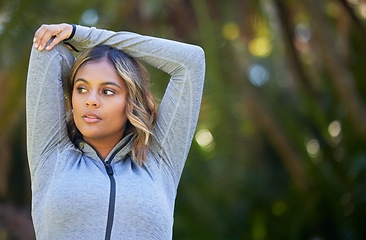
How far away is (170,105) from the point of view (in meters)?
2.63

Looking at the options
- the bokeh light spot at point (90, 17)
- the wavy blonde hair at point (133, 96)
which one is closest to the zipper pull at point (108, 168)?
the wavy blonde hair at point (133, 96)

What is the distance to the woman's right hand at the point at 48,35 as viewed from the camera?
8.17 ft

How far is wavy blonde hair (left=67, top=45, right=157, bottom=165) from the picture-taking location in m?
2.52

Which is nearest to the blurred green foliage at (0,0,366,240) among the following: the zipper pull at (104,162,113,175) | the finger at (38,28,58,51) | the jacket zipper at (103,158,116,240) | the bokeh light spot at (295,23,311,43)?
the bokeh light spot at (295,23,311,43)

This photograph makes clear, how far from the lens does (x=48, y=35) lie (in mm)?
2500

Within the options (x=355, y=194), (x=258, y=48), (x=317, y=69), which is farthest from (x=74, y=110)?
(x=258, y=48)

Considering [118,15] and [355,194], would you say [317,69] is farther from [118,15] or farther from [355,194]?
[118,15]

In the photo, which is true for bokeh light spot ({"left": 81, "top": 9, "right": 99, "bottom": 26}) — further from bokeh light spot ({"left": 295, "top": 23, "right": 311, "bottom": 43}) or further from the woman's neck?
bokeh light spot ({"left": 295, "top": 23, "right": 311, "bottom": 43})

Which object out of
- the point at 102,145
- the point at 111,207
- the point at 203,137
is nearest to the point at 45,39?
the point at 102,145

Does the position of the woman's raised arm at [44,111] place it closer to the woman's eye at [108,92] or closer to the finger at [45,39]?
the finger at [45,39]

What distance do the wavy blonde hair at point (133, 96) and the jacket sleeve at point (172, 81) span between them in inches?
1.6

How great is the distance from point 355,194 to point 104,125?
5.32m

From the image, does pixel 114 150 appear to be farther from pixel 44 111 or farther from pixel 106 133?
pixel 44 111

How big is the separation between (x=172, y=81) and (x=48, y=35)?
22.5 inches
